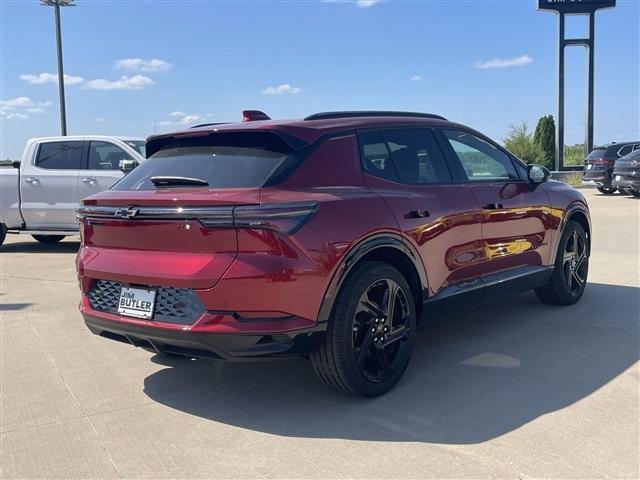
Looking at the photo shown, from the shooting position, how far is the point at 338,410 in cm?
365

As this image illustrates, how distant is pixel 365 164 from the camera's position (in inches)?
154

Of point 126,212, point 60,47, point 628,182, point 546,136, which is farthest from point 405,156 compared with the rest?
point 546,136

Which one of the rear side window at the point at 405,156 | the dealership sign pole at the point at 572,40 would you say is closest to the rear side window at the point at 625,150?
the dealership sign pole at the point at 572,40

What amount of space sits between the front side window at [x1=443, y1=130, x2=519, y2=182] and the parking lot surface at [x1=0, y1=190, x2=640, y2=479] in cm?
131

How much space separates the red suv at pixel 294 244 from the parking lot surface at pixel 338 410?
1.24 ft

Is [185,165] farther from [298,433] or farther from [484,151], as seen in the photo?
[484,151]

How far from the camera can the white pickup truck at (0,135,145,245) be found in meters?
10.3

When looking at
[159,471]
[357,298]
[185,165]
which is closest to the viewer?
[159,471]

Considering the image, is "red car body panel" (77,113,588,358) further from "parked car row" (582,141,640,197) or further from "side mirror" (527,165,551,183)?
"parked car row" (582,141,640,197)

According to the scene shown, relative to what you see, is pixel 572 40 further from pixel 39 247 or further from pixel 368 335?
pixel 368 335

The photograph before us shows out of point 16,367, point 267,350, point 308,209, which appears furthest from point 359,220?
point 16,367

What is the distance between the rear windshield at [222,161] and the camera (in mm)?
3465

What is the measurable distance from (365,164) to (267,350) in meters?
1.36

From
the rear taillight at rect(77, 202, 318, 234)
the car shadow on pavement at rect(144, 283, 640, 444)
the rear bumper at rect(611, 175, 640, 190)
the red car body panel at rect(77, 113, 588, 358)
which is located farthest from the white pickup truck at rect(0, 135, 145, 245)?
the rear bumper at rect(611, 175, 640, 190)
